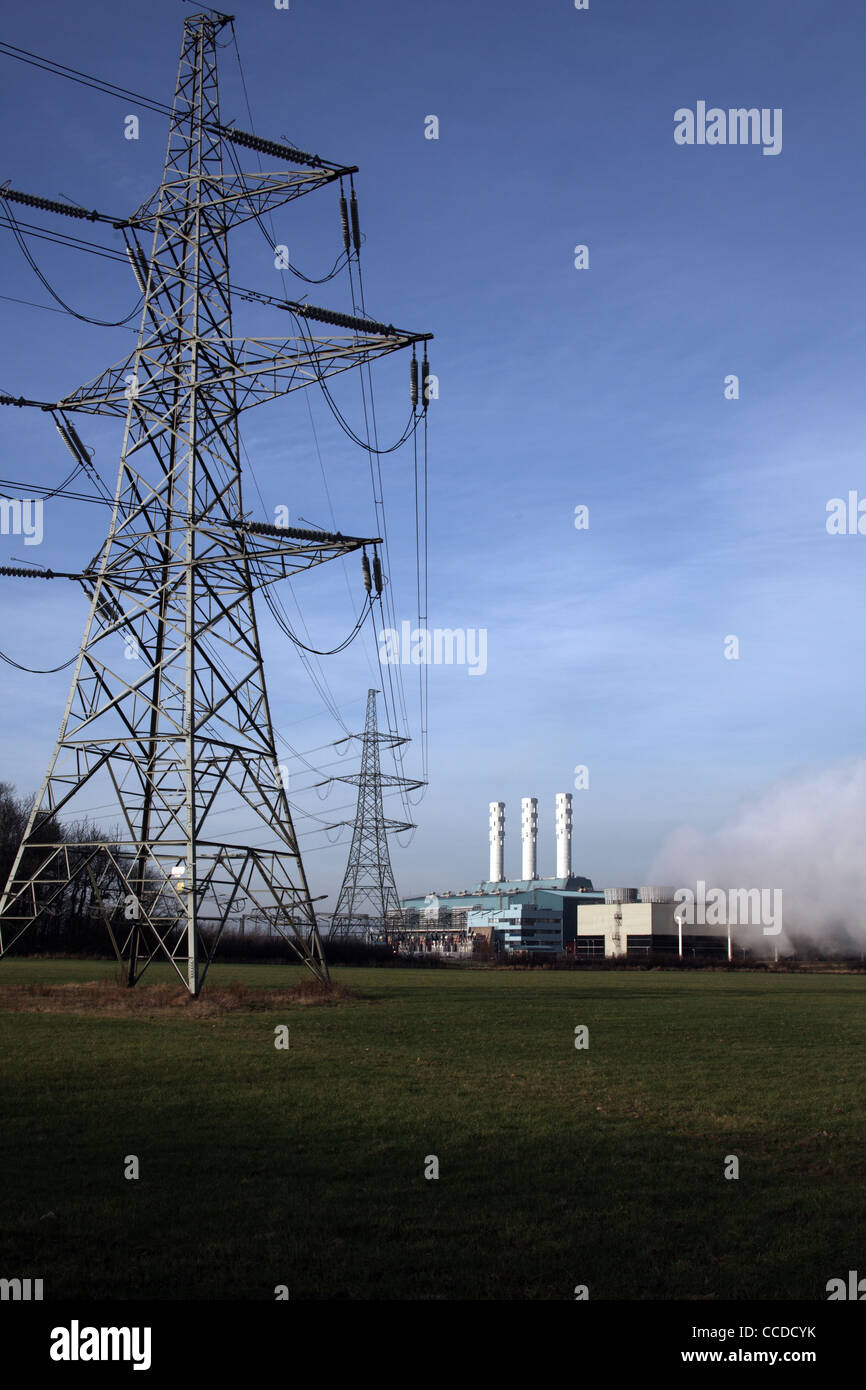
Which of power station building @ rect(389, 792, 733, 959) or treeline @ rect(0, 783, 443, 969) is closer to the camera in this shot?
treeline @ rect(0, 783, 443, 969)

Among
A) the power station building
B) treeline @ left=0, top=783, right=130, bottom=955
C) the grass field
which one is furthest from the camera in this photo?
the power station building

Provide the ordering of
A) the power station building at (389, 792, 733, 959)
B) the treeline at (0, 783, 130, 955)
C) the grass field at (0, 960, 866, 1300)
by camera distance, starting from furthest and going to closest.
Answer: the power station building at (389, 792, 733, 959) < the treeline at (0, 783, 130, 955) < the grass field at (0, 960, 866, 1300)

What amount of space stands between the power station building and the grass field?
105 meters

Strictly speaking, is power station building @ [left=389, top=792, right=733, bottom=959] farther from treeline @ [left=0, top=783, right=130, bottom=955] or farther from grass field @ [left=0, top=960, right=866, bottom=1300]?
grass field @ [left=0, top=960, right=866, bottom=1300]

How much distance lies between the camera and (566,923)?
177 m

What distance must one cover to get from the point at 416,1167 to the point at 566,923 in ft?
557

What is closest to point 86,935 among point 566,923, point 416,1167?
point 416,1167

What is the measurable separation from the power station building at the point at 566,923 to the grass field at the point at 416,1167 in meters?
105

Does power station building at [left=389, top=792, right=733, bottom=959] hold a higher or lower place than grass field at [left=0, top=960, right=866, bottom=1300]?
lower

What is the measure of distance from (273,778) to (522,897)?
164 metres

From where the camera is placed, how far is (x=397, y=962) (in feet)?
310

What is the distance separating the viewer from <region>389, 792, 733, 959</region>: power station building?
471ft

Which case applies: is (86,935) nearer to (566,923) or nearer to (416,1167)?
(416,1167)

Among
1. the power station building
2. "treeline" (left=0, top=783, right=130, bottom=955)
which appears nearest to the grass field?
"treeline" (left=0, top=783, right=130, bottom=955)
